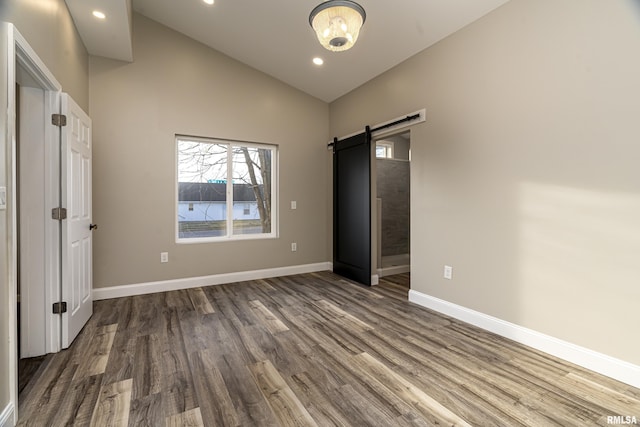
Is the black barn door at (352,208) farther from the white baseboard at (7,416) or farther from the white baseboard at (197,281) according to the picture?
the white baseboard at (7,416)

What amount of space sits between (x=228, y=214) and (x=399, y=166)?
318 centimetres

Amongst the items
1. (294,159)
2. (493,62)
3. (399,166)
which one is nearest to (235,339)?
(294,159)

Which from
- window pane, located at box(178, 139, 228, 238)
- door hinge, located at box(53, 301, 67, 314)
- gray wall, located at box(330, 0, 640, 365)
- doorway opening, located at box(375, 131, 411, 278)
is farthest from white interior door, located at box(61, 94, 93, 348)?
doorway opening, located at box(375, 131, 411, 278)

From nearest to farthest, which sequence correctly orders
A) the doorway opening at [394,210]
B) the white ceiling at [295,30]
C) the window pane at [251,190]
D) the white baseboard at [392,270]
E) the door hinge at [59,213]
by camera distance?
the door hinge at [59,213] → the white ceiling at [295,30] → the window pane at [251,190] → the white baseboard at [392,270] → the doorway opening at [394,210]

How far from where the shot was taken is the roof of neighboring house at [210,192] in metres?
4.07

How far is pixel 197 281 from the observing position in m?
4.03

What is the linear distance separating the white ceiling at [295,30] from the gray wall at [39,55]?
28 centimetres

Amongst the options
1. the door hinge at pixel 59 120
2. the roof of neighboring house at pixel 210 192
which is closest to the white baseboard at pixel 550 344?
the roof of neighboring house at pixel 210 192

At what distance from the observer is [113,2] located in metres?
2.61

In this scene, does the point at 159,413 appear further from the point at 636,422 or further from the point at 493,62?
the point at 493,62

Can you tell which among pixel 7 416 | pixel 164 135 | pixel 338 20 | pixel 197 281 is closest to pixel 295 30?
pixel 338 20

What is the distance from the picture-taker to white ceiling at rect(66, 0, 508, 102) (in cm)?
275

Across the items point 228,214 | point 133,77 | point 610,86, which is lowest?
point 228,214

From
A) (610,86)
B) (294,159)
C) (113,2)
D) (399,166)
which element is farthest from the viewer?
(399,166)
